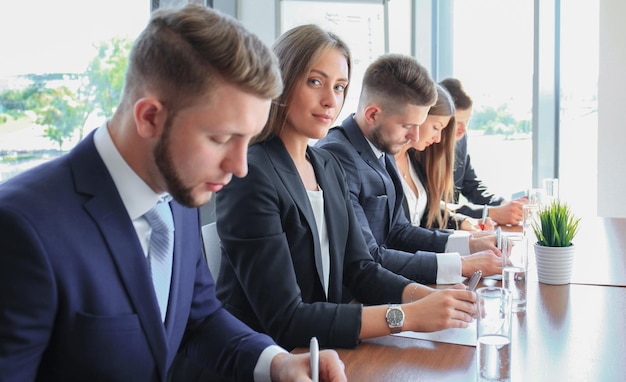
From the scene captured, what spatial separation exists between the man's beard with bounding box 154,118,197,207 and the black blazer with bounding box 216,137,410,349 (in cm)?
39

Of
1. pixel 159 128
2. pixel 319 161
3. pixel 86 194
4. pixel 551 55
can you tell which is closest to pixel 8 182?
pixel 86 194

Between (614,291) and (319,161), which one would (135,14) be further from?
(614,291)

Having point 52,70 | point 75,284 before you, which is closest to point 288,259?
point 75,284

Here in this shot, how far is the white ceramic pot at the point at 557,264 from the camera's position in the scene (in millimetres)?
1836

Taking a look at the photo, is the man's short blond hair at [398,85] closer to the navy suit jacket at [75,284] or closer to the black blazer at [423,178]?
the black blazer at [423,178]

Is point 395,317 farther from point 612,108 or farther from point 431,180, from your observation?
point 612,108

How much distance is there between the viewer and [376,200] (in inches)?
90.6

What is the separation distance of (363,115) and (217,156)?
4.78 ft

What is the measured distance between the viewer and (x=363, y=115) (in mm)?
2459

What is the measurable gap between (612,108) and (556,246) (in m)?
2.92

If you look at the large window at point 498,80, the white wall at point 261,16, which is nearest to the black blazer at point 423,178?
the white wall at point 261,16

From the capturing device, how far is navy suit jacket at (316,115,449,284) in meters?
2.14

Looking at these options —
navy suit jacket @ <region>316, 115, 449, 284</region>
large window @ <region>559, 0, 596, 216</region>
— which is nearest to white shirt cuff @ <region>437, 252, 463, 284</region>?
navy suit jacket @ <region>316, 115, 449, 284</region>

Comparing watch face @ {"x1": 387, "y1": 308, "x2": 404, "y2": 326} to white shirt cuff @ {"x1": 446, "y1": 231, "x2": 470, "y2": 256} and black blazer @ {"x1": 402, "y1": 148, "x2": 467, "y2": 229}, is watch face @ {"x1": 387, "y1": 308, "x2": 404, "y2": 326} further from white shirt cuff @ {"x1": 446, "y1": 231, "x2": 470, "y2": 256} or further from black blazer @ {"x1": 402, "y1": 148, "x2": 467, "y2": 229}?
black blazer @ {"x1": 402, "y1": 148, "x2": 467, "y2": 229}
